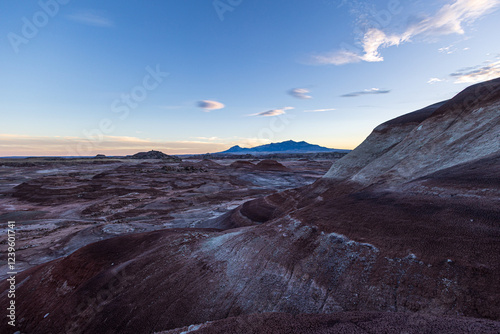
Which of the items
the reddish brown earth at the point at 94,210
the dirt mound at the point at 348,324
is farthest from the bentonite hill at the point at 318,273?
the reddish brown earth at the point at 94,210

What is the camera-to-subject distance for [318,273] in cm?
433

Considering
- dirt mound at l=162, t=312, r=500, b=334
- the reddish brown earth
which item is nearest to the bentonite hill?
dirt mound at l=162, t=312, r=500, b=334

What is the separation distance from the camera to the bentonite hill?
3.03 m

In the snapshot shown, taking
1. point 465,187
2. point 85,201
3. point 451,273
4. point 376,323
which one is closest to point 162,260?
point 376,323

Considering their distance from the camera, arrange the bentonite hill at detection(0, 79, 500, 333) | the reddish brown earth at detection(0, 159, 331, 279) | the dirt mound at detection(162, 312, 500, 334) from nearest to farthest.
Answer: the dirt mound at detection(162, 312, 500, 334) < the bentonite hill at detection(0, 79, 500, 333) < the reddish brown earth at detection(0, 159, 331, 279)

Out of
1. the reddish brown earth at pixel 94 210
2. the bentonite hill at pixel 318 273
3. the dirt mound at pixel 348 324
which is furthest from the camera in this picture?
the reddish brown earth at pixel 94 210

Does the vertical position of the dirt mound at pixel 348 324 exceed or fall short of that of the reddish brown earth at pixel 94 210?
it exceeds it

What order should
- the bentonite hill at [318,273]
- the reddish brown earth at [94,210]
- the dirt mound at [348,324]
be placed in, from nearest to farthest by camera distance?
the dirt mound at [348,324] → the bentonite hill at [318,273] → the reddish brown earth at [94,210]

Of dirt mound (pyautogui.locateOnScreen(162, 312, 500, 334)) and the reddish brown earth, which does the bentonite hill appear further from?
the reddish brown earth

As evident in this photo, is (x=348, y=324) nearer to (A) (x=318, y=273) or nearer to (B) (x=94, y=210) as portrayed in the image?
(A) (x=318, y=273)

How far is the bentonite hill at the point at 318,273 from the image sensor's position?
3025 millimetres

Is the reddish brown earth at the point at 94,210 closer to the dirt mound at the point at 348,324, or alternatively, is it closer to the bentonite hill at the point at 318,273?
the bentonite hill at the point at 318,273

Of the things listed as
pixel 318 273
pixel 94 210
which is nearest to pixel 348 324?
pixel 318 273

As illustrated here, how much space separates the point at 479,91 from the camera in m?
10.2
